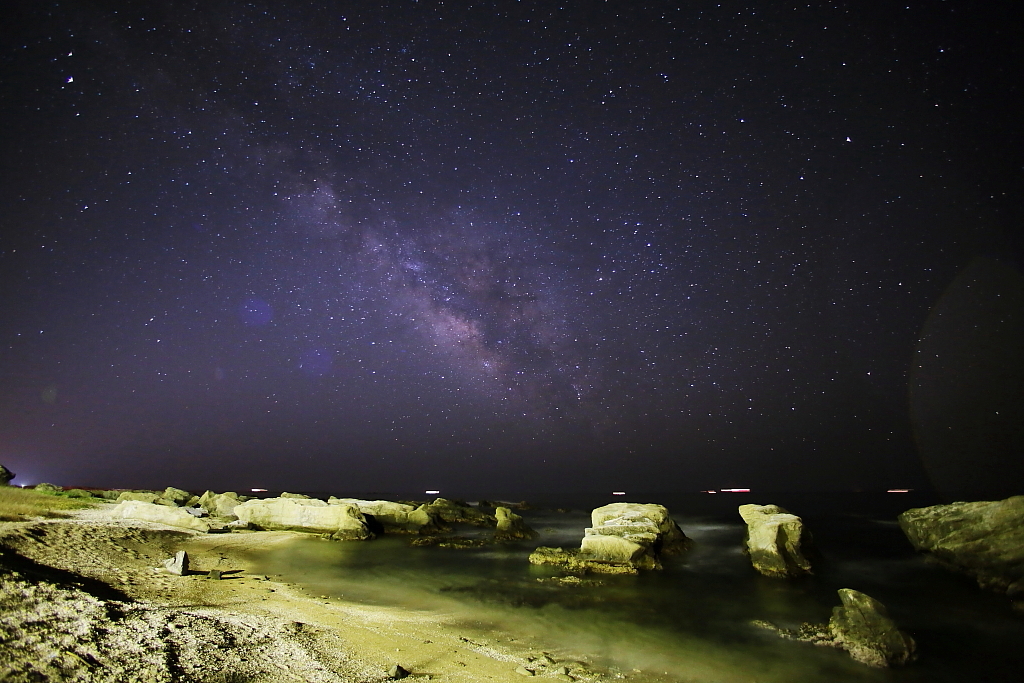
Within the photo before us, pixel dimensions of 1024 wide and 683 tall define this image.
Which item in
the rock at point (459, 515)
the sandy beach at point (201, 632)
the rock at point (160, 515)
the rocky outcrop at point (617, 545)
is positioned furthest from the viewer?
the rock at point (459, 515)

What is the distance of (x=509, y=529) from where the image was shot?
37.2 m

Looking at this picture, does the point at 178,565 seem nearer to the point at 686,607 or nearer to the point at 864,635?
the point at 686,607

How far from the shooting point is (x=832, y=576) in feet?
83.4

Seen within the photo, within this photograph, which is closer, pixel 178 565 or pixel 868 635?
pixel 868 635

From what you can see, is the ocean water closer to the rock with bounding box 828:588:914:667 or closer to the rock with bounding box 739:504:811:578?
the rock with bounding box 828:588:914:667

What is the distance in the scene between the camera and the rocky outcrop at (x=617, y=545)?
78.3 feet

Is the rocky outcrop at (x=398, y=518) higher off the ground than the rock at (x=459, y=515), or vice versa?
the rocky outcrop at (x=398, y=518)

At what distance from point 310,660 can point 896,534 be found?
60.6m

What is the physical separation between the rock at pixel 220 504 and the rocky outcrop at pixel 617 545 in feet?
91.6

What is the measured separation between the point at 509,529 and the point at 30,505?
102 ft

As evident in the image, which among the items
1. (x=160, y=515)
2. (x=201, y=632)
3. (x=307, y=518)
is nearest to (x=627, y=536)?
(x=201, y=632)

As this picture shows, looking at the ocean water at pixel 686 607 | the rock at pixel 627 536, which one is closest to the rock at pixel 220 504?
the ocean water at pixel 686 607

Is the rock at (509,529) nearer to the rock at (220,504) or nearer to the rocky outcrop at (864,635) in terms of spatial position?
the rock at (220,504)

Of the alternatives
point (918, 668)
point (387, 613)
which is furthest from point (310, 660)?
point (918, 668)
